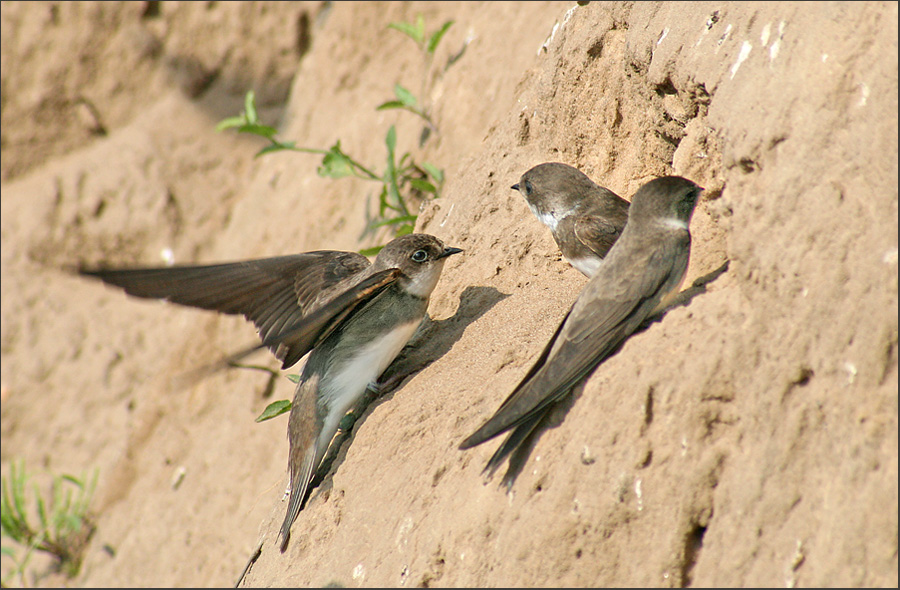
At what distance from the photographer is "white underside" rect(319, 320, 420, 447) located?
3.81 meters

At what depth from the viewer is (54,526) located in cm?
677

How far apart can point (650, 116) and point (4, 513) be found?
18.4 ft

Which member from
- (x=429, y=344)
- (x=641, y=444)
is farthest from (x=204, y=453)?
(x=641, y=444)

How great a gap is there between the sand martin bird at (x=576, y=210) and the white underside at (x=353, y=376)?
0.86 meters

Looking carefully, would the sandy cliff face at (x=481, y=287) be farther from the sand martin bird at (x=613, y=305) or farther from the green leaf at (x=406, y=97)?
the green leaf at (x=406, y=97)

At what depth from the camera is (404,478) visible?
126 inches

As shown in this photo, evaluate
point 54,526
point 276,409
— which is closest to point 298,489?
point 276,409

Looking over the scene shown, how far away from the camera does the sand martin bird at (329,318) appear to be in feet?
12.0

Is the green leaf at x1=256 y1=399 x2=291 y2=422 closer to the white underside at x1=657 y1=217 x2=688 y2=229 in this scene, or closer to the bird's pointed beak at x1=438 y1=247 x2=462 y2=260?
the bird's pointed beak at x1=438 y1=247 x2=462 y2=260

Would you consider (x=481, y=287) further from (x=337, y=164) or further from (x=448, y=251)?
(x=337, y=164)

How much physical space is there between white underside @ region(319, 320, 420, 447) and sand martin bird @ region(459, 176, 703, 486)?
3.36 ft

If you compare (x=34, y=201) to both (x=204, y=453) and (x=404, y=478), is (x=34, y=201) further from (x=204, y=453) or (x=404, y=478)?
(x=404, y=478)

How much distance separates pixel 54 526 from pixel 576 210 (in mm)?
5136

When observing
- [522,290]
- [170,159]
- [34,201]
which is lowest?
[34,201]
